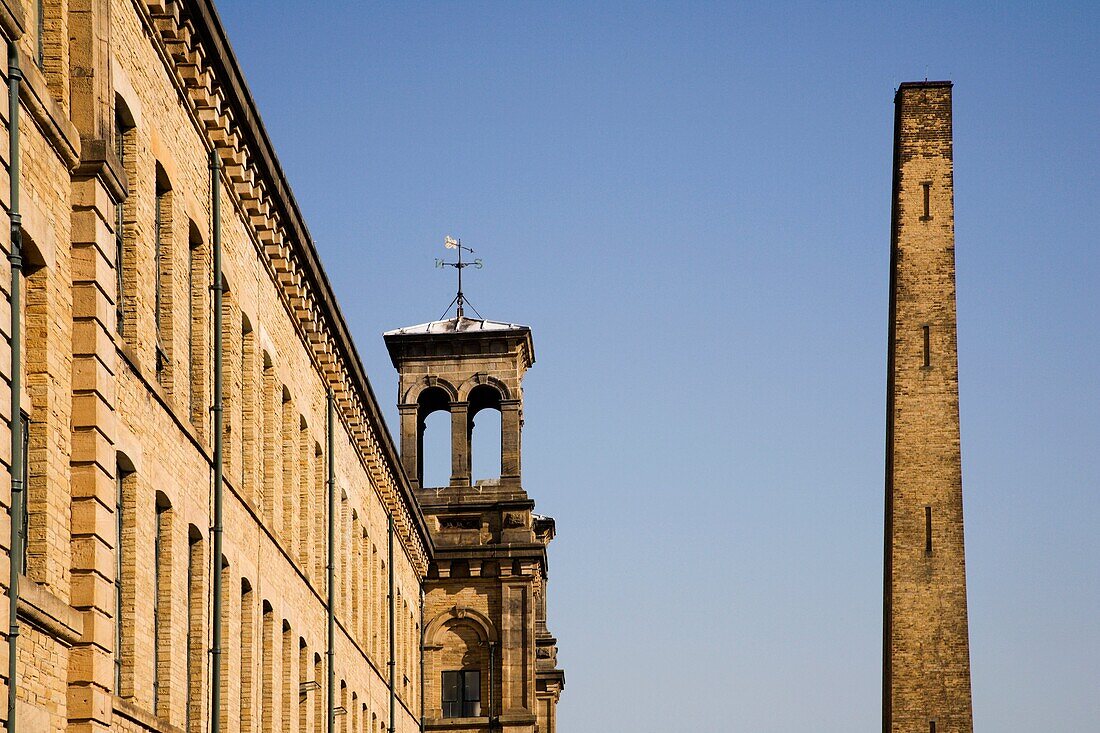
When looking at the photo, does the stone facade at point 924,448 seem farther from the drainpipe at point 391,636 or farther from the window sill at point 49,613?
the window sill at point 49,613

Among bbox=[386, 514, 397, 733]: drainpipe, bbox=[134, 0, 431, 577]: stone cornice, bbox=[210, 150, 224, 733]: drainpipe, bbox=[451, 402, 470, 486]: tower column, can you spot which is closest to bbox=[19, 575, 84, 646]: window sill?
bbox=[210, 150, 224, 733]: drainpipe

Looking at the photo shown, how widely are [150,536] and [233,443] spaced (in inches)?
204

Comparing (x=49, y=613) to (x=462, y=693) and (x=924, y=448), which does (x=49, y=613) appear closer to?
(x=462, y=693)

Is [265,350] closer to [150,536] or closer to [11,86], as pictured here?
[150,536]

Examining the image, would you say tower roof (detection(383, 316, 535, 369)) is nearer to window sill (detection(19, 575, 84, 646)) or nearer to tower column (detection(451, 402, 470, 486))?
tower column (detection(451, 402, 470, 486))

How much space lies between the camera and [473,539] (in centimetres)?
5741

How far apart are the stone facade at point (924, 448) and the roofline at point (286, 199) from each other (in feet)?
55.6

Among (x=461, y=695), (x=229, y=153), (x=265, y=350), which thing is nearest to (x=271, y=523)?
(x=265, y=350)

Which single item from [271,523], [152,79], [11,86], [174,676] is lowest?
[174,676]

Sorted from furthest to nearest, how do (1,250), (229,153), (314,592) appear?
(314,592)
(229,153)
(1,250)

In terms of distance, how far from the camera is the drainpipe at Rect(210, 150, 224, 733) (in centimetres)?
2686

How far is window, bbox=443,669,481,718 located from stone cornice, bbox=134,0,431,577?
12.7 metres

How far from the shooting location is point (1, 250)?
17703 mm

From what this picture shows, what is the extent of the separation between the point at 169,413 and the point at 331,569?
1263cm
